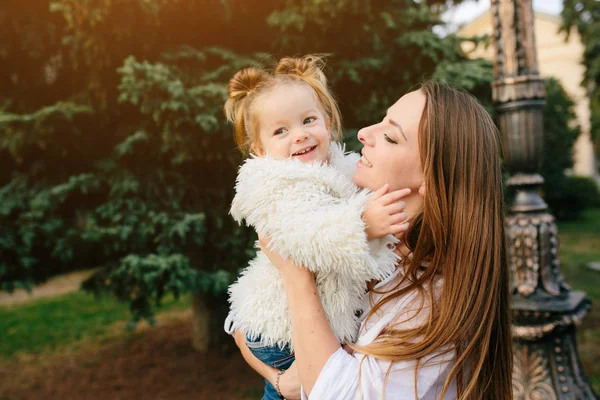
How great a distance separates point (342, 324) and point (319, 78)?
1.15 meters

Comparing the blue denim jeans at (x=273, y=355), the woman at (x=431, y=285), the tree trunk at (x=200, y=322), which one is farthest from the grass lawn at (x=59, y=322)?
the woman at (x=431, y=285)

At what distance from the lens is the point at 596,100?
8086mm

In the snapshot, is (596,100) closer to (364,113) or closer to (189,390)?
(364,113)

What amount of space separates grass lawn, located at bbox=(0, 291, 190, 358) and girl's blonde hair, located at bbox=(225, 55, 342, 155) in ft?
13.8

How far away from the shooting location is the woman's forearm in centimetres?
154

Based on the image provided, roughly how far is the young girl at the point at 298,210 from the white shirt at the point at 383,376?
Answer: 15cm

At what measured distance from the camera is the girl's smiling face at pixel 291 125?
205cm

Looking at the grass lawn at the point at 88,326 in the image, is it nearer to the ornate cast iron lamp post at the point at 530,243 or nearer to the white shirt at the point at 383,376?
the ornate cast iron lamp post at the point at 530,243

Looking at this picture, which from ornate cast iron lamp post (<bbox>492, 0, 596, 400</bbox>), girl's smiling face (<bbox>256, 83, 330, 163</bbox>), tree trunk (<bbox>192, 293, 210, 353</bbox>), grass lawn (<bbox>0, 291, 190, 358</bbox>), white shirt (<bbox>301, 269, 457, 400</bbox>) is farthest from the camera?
grass lawn (<bbox>0, 291, 190, 358</bbox>)

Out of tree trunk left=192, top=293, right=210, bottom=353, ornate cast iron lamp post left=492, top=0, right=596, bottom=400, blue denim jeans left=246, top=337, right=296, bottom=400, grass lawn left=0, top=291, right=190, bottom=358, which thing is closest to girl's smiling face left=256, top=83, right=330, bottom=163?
blue denim jeans left=246, top=337, right=296, bottom=400

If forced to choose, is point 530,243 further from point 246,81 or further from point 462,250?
Answer: point 246,81

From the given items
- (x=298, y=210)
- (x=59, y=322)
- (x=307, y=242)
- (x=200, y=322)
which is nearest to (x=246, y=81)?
(x=298, y=210)

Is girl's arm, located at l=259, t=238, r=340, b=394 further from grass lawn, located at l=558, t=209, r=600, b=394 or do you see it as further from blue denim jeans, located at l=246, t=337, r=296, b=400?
grass lawn, located at l=558, t=209, r=600, b=394

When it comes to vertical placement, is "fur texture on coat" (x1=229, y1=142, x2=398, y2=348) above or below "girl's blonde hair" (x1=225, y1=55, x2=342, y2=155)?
below
